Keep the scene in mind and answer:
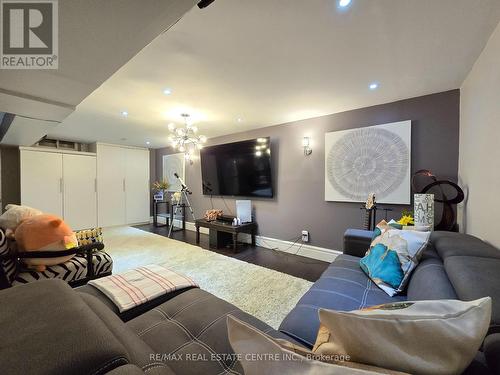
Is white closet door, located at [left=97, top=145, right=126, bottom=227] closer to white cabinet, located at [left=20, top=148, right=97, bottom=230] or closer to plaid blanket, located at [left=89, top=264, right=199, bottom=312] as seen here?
white cabinet, located at [left=20, top=148, right=97, bottom=230]

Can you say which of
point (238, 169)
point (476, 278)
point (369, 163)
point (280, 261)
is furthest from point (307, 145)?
point (476, 278)

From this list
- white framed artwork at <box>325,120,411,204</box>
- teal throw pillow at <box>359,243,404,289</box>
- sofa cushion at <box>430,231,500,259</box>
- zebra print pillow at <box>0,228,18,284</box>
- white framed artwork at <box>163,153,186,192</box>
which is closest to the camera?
sofa cushion at <box>430,231,500,259</box>

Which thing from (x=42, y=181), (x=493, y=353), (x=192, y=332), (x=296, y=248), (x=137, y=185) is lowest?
(x=296, y=248)

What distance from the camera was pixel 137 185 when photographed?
19.1 ft

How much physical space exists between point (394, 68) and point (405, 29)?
1.76 feet

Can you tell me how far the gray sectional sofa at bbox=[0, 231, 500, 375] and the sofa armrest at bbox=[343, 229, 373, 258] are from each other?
0.46m

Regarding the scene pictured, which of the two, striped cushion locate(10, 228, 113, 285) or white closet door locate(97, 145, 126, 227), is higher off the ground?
white closet door locate(97, 145, 126, 227)

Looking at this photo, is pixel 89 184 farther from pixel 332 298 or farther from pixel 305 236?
pixel 332 298

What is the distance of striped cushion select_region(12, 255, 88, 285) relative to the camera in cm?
162

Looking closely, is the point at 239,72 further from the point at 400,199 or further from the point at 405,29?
the point at 400,199

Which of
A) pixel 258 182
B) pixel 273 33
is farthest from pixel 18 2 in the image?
pixel 258 182

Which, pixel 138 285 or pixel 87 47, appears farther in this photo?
pixel 138 285

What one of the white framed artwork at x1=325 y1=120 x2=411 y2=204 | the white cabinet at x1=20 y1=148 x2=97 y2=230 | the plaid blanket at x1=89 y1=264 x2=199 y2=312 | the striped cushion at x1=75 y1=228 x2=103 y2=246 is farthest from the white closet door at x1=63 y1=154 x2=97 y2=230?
the white framed artwork at x1=325 y1=120 x2=411 y2=204

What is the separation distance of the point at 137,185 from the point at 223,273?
4392 millimetres
